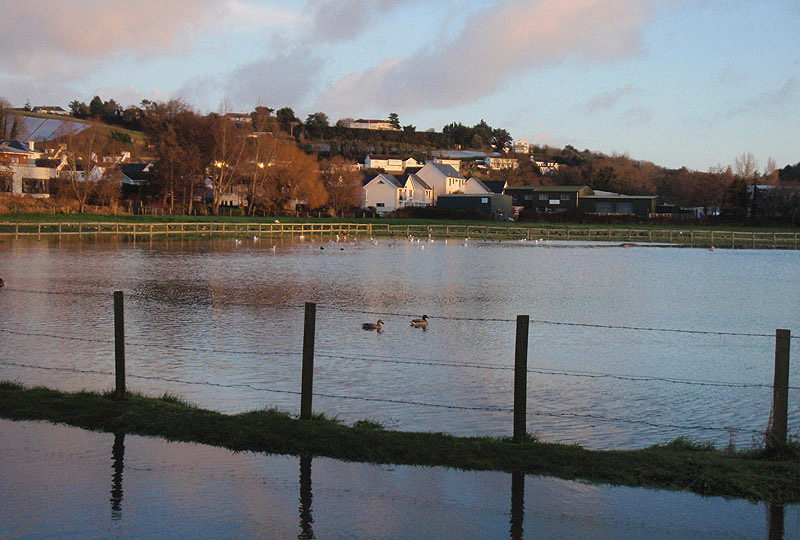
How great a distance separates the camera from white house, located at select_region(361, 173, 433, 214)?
419 feet

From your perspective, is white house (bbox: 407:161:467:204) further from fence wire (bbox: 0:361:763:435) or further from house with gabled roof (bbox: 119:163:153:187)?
fence wire (bbox: 0:361:763:435)

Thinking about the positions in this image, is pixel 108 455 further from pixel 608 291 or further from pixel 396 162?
pixel 396 162

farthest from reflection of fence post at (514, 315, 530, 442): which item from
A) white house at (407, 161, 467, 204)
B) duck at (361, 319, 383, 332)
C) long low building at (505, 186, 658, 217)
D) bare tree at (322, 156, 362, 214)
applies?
white house at (407, 161, 467, 204)

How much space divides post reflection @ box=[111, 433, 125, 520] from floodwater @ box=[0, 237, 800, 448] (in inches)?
151

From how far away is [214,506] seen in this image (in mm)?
7020

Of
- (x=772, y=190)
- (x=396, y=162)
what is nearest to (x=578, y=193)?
(x=772, y=190)

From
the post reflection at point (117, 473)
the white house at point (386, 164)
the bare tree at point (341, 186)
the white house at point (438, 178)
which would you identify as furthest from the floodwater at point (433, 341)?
the white house at point (386, 164)

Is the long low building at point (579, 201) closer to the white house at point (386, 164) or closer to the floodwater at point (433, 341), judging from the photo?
the white house at point (386, 164)

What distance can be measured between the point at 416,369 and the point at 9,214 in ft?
232

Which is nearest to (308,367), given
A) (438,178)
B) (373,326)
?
(373,326)

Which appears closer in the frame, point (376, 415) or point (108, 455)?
point (108, 455)

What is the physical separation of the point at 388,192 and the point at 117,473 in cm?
12131

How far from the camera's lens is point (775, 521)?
22.8 feet

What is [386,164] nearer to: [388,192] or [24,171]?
[388,192]
